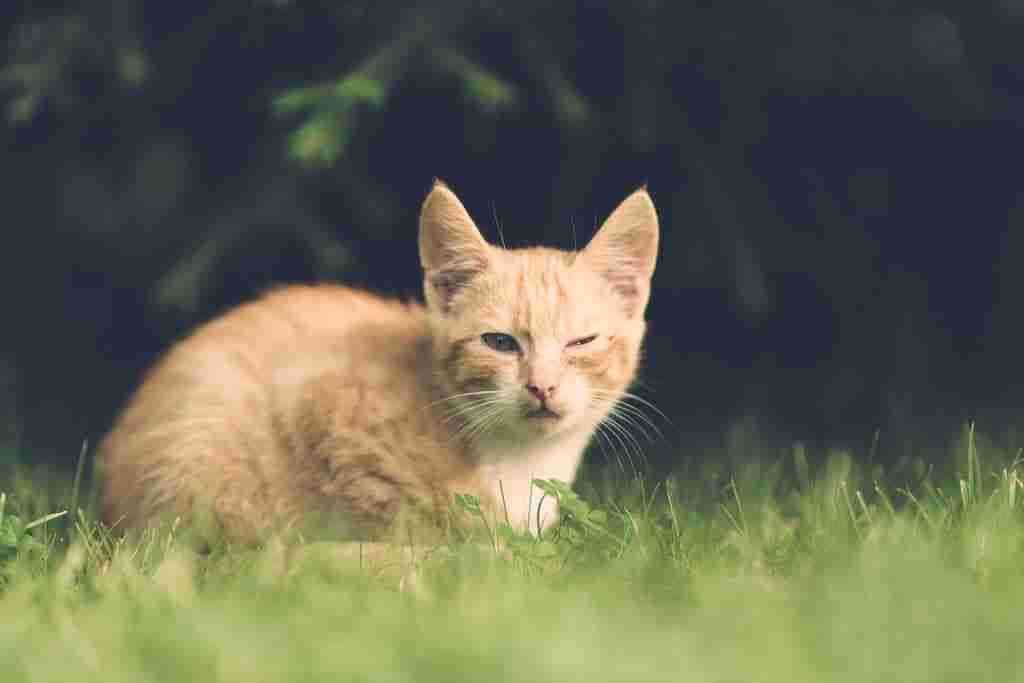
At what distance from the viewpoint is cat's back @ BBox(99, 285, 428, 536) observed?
269cm

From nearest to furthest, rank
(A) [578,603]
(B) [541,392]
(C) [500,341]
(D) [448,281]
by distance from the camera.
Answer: (A) [578,603] < (B) [541,392] < (C) [500,341] < (D) [448,281]

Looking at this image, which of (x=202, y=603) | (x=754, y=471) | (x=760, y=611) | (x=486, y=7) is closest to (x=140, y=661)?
(x=202, y=603)

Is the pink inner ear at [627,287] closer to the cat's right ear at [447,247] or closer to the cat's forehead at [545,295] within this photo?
the cat's forehead at [545,295]

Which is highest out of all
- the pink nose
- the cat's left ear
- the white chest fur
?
the cat's left ear

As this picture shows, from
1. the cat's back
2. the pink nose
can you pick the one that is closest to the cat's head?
the pink nose

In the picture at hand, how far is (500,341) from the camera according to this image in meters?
2.62

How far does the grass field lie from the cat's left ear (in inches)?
20.8

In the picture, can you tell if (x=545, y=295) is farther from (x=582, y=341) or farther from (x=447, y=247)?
(x=447, y=247)

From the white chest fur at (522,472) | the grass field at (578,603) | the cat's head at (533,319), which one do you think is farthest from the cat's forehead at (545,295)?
the grass field at (578,603)

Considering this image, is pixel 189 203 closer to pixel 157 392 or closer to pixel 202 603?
pixel 157 392

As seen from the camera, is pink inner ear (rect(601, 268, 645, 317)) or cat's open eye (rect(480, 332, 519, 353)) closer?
cat's open eye (rect(480, 332, 519, 353))

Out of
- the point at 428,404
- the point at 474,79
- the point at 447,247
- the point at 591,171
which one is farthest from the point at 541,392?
the point at 591,171

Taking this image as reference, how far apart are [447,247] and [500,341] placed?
0.26 m

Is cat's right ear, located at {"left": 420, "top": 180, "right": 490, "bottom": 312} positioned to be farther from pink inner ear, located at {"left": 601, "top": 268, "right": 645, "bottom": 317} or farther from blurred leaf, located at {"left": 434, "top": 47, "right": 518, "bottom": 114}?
blurred leaf, located at {"left": 434, "top": 47, "right": 518, "bottom": 114}
